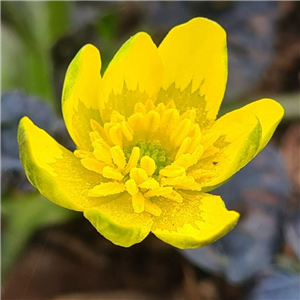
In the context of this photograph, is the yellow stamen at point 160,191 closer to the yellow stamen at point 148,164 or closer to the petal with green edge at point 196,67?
the yellow stamen at point 148,164

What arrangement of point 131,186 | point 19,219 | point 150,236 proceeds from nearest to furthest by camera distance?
point 131,186 < point 19,219 < point 150,236

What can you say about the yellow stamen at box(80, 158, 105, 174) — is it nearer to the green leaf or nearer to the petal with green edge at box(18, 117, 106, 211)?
the petal with green edge at box(18, 117, 106, 211)

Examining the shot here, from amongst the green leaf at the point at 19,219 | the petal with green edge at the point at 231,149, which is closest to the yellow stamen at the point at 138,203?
the petal with green edge at the point at 231,149

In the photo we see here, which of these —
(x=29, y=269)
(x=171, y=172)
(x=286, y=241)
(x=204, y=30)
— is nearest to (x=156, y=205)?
(x=171, y=172)

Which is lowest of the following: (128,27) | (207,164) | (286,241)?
(286,241)

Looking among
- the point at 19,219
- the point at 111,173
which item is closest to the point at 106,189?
the point at 111,173

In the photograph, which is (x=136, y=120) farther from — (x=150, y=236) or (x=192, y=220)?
(x=150, y=236)

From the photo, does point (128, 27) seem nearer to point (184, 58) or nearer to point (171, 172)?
point (184, 58)
